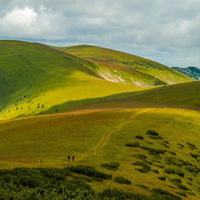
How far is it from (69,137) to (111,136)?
6.41 m

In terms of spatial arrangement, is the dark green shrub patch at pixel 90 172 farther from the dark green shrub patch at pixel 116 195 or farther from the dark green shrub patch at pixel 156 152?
the dark green shrub patch at pixel 156 152

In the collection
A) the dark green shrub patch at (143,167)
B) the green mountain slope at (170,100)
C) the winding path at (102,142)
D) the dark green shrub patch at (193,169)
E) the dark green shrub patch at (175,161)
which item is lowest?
the dark green shrub patch at (193,169)

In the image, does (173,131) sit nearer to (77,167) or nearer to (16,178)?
(77,167)

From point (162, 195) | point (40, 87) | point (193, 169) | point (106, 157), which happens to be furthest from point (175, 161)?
point (40, 87)

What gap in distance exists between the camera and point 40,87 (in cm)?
14312

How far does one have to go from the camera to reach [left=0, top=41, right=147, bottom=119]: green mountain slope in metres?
118

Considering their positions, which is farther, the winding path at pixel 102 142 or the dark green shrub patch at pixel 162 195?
the winding path at pixel 102 142

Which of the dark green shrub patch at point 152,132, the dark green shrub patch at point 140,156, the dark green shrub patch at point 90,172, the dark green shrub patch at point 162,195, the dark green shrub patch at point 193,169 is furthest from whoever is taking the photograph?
the dark green shrub patch at point 152,132

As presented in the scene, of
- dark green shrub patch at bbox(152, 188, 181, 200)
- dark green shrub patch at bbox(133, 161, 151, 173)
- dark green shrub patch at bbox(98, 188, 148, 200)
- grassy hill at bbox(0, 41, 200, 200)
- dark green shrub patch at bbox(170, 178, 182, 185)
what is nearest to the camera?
dark green shrub patch at bbox(98, 188, 148, 200)

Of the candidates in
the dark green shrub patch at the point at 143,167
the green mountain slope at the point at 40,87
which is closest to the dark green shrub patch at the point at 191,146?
the dark green shrub patch at the point at 143,167

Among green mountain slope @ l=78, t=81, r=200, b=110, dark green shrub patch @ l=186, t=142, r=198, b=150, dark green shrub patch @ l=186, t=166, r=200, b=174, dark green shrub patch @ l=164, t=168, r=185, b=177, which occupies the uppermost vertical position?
green mountain slope @ l=78, t=81, r=200, b=110

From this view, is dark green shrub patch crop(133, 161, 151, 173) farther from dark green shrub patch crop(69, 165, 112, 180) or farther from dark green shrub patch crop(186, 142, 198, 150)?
dark green shrub patch crop(186, 142, 198, 150)

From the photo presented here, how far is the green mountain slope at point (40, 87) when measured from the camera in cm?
11763

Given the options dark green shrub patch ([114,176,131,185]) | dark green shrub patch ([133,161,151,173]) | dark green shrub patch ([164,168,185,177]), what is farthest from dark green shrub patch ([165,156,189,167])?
dark green shrub patch ([114,176,131,185])
